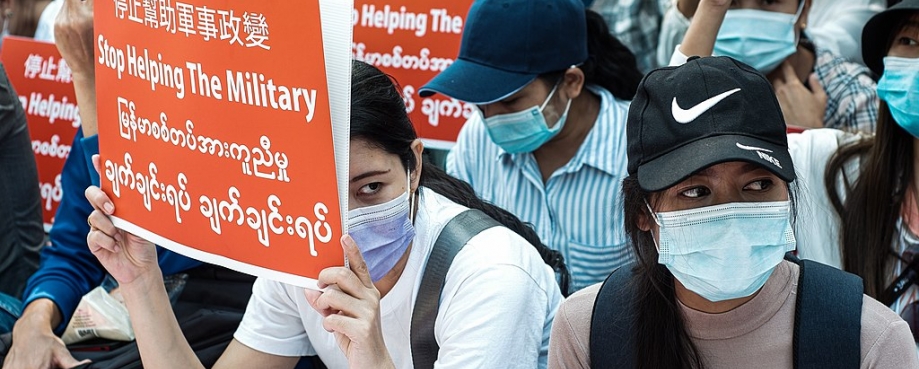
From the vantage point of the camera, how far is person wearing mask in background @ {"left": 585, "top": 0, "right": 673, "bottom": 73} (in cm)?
497

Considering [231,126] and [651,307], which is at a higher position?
[231,126]

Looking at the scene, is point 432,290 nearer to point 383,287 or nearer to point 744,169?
point 383,287

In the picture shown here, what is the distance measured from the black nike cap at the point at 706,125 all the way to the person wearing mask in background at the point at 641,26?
2.57 metres

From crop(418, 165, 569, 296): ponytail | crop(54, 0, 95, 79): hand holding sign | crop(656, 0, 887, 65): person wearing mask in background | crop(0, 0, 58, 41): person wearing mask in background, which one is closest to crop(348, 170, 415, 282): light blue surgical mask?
crop(418, 165, 569, 296): ponytail

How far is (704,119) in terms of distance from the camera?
7.60 ft

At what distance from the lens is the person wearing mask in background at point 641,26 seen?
4969mm

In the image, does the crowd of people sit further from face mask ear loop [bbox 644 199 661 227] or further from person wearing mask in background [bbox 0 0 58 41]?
person wearing mask in background [bbox 0 0 58 41]

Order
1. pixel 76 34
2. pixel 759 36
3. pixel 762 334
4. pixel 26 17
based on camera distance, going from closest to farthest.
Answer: pixel 762 334
pixel 76 34
pixel 759 36
pixel 26 17

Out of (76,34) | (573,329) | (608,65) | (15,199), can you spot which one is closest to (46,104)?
(15,199)

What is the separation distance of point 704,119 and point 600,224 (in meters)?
1.55

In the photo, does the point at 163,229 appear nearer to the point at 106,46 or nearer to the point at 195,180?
the point at 195,180

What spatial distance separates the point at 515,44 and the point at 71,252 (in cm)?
163

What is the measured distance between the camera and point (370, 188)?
262 centimetres

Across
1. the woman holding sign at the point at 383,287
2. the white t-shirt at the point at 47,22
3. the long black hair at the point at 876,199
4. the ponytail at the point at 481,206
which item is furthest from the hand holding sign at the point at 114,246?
the white t-shirt at the point at 47,22
